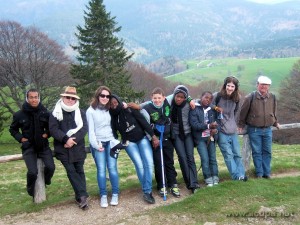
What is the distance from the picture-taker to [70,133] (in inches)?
268

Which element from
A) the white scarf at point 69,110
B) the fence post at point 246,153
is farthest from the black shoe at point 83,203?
the fence post at point 246,153

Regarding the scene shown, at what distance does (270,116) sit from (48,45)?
104ft

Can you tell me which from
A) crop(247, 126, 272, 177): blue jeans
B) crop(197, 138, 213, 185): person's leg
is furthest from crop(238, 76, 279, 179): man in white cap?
crop(197, 138, 213, 185): person's leg

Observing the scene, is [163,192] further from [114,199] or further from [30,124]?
[30,124]

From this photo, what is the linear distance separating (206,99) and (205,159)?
4.59ft

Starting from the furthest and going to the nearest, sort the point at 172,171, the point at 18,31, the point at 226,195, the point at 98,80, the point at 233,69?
the point at 233,69 < the point at 98,80 < the point at 18,31 < the point at 172,171 < the point at 226,195

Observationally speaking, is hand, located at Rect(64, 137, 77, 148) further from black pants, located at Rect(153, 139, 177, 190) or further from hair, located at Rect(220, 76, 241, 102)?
hair, located at Rect(220, 76, 241, 102)

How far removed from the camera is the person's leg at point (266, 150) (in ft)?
27.2

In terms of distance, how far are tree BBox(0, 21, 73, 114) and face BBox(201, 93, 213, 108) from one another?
29003mm

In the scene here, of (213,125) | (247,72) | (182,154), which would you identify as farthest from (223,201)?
(247,72)

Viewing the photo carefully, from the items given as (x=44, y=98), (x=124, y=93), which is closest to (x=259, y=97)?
(x=124, y=93)

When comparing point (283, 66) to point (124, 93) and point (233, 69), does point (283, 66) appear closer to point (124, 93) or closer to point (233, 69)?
point (233, 69)

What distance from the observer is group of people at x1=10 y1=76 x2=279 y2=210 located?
22.6 feet

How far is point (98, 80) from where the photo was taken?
3631 centimetres
